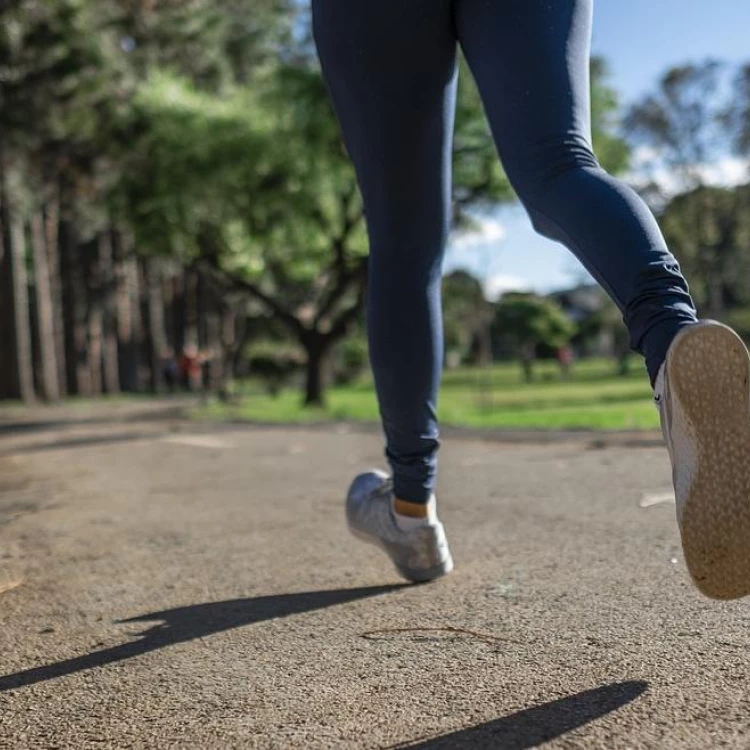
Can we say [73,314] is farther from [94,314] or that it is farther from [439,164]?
[439,164]

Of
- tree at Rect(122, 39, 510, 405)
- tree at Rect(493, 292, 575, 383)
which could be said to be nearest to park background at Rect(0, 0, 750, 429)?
tree at Rect(122, 39, 510, 405)

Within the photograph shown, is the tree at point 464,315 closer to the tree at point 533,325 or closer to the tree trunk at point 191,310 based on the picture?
the tree at point 533,325

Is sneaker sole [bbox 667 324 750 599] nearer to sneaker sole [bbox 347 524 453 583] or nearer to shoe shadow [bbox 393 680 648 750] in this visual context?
shoe shadow [bbox 393 680 648 750]

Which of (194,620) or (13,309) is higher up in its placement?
(13,309)

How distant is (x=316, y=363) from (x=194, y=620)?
17631 millimetres

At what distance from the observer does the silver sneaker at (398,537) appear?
7.20 ft

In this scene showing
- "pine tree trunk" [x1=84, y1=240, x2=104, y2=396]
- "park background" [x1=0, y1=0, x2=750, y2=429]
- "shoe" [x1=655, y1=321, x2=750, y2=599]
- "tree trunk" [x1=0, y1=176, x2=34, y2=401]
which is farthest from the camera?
"pine tree trunk" [x1=84, y1=240, x2=104, y2=396]

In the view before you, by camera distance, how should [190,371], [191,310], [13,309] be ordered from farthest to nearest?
[191,310], [190,371], [13,309]

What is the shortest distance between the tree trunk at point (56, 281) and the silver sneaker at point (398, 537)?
29.6 meters

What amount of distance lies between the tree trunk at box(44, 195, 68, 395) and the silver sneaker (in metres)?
29.6

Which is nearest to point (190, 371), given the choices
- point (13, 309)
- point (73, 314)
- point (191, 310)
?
point (73, 314)

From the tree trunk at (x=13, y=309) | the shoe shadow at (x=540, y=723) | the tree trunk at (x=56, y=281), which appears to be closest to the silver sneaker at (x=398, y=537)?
the shoe shadow at (x=540, y=723)

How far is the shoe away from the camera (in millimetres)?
1355

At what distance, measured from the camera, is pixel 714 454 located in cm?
137
